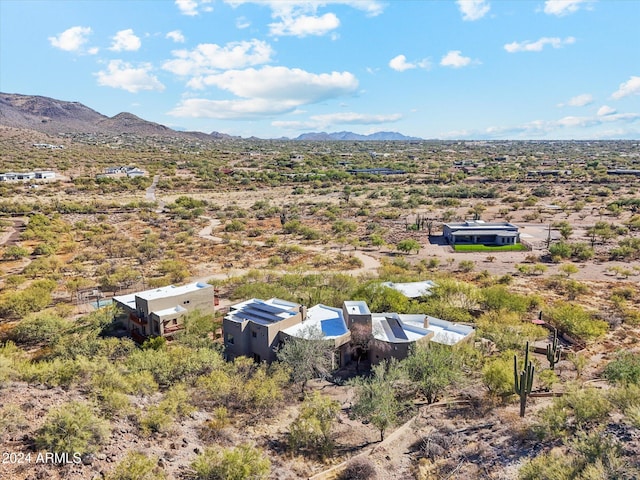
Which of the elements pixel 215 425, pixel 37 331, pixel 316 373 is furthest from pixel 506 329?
pixel 37 331

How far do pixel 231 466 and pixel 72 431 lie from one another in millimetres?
5790

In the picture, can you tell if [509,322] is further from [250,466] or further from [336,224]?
[336,224]

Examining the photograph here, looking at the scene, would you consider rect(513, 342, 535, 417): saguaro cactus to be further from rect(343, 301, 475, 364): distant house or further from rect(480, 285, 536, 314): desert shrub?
rect(480, 285, 536, 314): desert shrub

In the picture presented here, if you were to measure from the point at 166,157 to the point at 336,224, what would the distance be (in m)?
113

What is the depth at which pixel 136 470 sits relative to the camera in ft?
48.9

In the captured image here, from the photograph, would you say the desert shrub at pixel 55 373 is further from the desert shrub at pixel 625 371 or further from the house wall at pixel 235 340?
the desert shrub at pixel 625 371

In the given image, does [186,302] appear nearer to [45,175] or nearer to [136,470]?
[136,470]

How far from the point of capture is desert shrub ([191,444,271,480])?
1551cm

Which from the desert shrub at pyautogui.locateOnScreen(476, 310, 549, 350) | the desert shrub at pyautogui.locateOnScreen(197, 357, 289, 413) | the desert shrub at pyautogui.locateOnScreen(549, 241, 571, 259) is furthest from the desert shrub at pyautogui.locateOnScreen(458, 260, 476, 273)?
the desert shrub at pyautogui.locateOnScreen(197, 357, 289, 413)

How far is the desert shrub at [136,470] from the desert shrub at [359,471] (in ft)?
21.7

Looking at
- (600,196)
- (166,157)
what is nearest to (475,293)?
(600,196)

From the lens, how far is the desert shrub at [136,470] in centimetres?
1478

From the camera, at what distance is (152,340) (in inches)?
1065

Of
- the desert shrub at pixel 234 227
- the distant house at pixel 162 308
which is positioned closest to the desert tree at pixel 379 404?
the distant house at pixel 162 308
